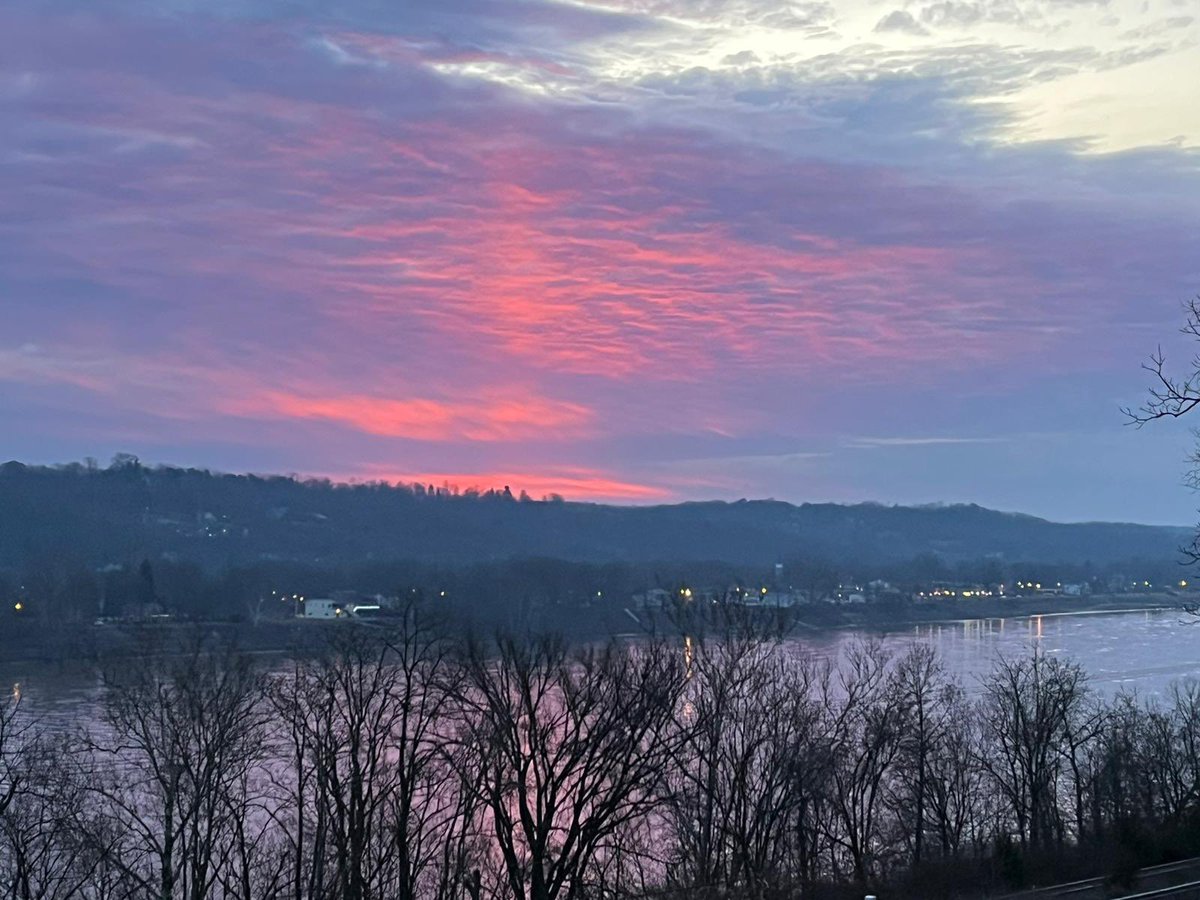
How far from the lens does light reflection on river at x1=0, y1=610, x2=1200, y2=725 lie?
2570 centimetres

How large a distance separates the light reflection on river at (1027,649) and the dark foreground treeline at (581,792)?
5235 millimetres

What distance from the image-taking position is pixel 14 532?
57250 millimetres

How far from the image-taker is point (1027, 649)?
3831cm

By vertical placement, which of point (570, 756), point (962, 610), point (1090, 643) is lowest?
point (1090, 643)

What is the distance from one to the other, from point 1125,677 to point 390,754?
21016 millimetres

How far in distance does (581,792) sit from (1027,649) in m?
30.9

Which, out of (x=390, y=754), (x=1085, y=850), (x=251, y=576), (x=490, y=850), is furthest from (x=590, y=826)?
(x=251, y=576)

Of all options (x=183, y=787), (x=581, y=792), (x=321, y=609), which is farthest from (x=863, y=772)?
(x=321, y=609)

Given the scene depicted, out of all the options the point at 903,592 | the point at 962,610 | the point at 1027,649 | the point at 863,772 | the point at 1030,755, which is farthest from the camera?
the point at 903,592

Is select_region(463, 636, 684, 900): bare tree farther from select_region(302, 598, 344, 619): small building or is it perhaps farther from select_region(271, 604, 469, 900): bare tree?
select_region(302, 598, 344, 619): small building

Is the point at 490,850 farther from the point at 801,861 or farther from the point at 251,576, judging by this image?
the point at 251,576

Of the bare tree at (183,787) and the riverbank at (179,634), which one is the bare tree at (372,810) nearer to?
the bare tree at (183,787)

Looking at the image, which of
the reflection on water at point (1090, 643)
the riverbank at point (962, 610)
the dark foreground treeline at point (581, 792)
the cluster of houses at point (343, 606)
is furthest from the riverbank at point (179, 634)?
the dark foreground treeline at point (581, 792)

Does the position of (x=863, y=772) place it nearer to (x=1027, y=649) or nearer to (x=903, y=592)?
(x=1027, y=649)
